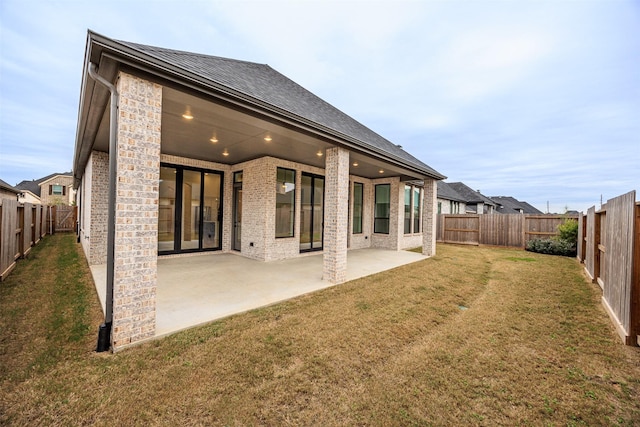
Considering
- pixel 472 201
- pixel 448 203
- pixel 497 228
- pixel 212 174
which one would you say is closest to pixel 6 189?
pixel 212 174

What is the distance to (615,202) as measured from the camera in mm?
4070

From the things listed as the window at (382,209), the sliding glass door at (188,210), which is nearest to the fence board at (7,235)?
the sliding glass door at (188,210)

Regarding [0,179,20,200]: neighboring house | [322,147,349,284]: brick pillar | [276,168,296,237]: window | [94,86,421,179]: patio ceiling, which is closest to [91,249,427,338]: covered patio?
[322,147,349,284]: brick pillar

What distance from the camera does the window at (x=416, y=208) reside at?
1205 centimetres

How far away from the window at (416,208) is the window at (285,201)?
662cm

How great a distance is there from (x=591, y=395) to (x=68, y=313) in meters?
6.35

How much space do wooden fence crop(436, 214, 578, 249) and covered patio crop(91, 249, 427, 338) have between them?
6.81 meters

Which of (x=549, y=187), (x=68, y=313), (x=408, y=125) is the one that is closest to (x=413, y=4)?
(x=68, y=313)

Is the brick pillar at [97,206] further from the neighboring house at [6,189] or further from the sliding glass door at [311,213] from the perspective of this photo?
the neighboring house at [6,189]

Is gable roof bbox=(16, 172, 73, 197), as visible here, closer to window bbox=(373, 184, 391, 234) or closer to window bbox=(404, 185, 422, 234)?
window bbox=(373, 184, 391, 234)

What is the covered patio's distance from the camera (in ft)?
12.1

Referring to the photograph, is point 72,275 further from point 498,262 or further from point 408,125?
point 408,125

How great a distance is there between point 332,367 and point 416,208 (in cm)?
1085

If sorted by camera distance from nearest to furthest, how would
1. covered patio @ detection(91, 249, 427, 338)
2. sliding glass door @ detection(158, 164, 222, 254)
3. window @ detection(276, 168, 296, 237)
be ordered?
covered patio @ detection(91, 249, 427, 338)
sliding glass door @ detection(158, 164, 222, 254)
window @ detection(276, 168, 296, 237)
